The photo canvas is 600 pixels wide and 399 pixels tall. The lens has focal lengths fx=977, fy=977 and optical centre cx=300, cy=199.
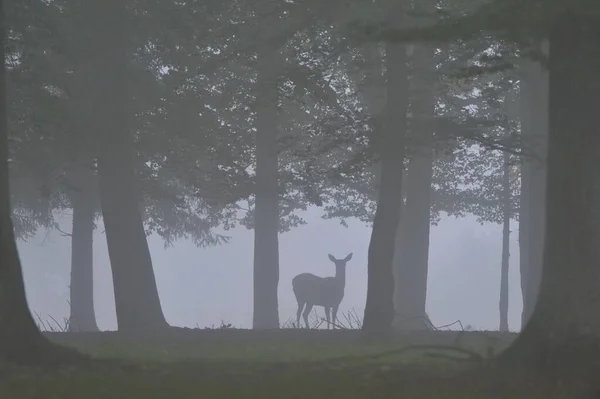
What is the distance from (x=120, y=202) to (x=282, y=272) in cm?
9078

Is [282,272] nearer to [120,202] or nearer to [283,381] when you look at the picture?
[120,202]

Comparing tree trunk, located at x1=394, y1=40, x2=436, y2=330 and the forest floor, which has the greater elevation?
tree trunk, located at x1=394, y1=40, x2=436, y2=330

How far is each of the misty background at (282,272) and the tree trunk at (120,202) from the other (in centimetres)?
5409

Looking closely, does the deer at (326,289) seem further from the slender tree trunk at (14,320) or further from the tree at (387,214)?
the slender tree trunk at (14,320)

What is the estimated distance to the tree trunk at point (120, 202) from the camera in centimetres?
1644

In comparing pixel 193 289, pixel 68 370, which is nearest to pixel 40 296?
pixel 193 289

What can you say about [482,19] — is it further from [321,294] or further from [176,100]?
[321,294]

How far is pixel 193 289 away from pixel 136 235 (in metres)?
87.0

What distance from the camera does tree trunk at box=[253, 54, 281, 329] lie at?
21.1m

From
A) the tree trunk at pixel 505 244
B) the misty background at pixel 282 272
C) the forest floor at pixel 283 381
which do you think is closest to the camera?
the forest floor at pixel 283 381

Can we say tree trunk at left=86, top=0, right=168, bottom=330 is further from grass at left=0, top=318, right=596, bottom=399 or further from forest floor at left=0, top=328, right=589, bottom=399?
grass at left=0, top=318, right=596, bottom=399

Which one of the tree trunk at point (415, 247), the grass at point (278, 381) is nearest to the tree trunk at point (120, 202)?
the tree trunk at point (415, 247)

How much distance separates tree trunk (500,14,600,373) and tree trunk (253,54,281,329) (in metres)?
12.7

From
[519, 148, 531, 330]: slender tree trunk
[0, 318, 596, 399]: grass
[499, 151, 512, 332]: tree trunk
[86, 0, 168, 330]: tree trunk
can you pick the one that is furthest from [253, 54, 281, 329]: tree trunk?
[0, 318, 596, 399]: grass
